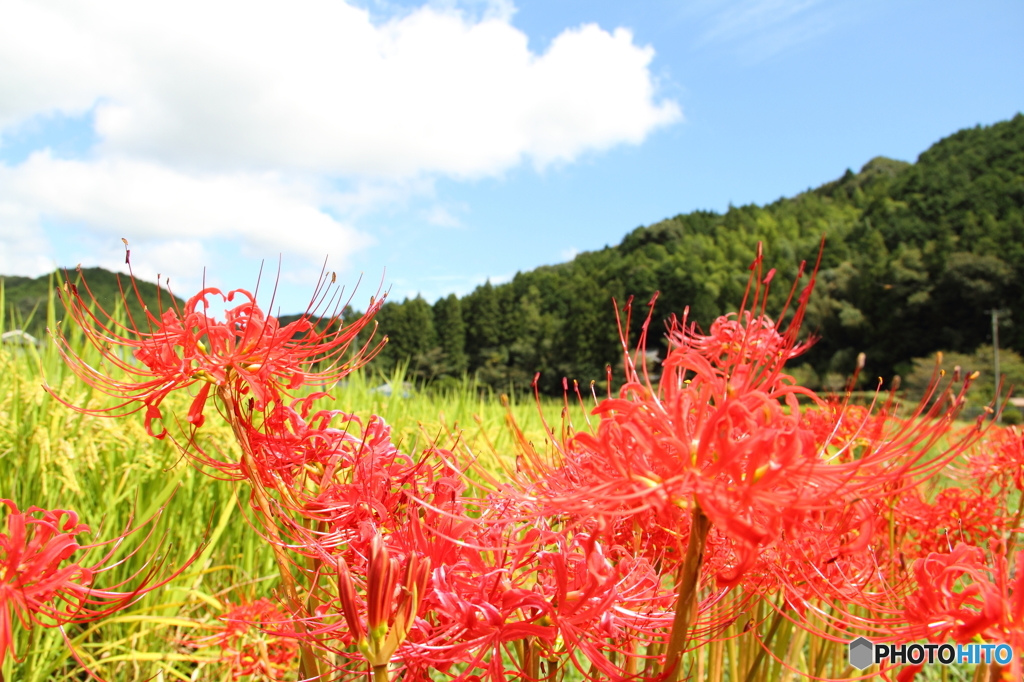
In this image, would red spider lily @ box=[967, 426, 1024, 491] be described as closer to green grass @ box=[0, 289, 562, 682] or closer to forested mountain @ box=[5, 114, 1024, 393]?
green grass @ box=[0, 289, 562, 682]

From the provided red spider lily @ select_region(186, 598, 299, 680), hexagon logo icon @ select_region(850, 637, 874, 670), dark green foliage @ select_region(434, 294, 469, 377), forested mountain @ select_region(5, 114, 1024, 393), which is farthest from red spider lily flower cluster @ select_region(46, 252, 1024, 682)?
dark green foliage @ select_region(434, 294, 469, 377)

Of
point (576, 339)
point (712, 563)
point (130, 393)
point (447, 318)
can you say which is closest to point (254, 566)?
point (130, 393)

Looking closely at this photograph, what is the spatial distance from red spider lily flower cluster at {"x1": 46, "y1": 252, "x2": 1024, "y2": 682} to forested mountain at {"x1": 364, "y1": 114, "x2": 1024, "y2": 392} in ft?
100

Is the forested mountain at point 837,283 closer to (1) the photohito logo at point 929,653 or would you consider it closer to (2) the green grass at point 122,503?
(2) the green grass at point 122,503

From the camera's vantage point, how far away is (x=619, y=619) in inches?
45.6

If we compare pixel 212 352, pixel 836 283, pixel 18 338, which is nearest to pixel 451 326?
pixel 836 283

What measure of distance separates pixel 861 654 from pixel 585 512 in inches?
42.3

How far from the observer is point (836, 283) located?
5150 centimetres

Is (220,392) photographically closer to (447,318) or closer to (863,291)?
(863,291)

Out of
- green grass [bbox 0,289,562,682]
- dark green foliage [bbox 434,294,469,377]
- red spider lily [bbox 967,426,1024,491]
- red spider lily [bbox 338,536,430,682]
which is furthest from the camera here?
dark green foliage [bbox 434,294,469,377]

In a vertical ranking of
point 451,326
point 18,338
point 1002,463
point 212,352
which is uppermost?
point 451,326

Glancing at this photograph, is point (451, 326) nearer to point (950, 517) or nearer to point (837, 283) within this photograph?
point (837, 283)

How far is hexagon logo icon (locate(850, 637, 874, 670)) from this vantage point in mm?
1501

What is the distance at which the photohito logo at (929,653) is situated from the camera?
39.5 inches
